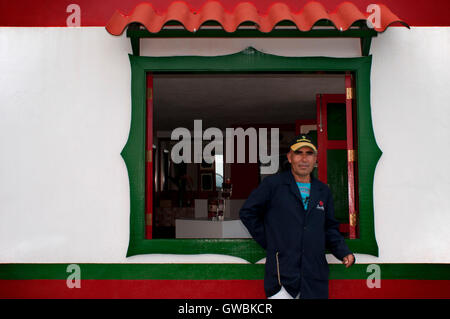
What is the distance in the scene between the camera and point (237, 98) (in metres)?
6.33

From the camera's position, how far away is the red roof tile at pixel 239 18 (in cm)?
263

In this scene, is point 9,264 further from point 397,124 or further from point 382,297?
point 397,124

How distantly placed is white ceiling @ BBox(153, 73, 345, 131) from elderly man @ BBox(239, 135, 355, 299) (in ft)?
6.36

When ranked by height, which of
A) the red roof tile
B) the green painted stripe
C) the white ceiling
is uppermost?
the white ceiling

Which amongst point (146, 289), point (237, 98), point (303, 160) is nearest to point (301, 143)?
point (303, 160)

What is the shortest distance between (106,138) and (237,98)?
11.8 feet

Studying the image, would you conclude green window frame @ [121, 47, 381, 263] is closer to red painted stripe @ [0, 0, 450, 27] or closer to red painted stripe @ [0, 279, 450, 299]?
red painted stripe @ [0, 279, 450, 299]

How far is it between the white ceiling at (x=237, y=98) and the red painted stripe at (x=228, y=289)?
212 cm

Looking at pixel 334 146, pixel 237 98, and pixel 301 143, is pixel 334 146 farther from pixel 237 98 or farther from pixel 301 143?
pixel 237 98

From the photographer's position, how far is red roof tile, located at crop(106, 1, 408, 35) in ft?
8.63

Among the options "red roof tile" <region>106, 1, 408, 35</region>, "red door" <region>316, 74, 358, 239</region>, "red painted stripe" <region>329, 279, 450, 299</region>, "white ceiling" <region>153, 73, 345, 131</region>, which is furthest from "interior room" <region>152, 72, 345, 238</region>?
"red painted stripe" <region>329, 279, 450, 299</region>

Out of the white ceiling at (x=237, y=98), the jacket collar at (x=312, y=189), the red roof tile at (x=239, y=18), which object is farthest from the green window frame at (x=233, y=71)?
the white ceiling at (x=237, y=98)

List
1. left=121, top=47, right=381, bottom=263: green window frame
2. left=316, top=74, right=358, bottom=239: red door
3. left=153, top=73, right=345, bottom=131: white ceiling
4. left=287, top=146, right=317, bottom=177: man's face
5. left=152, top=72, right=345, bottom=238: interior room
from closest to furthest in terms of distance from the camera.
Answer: left=287, top=146, right=317, bottom=177: man's face
left=121, top=47, right=381, bottom=263: green window frame
left=316, top=74, right=358, bottom=239: red door
left=152, top=72, right=345, bottom=238: interior room
left=153, top=73, right=345, bottom=131: white ceiling

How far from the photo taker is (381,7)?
285cm
